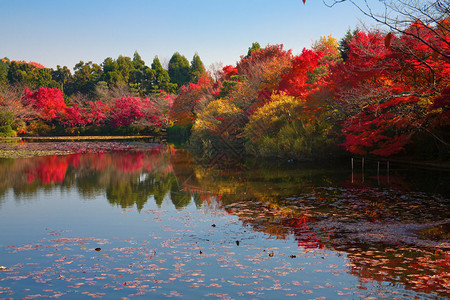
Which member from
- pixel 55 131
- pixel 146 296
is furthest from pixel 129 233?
pixel 55 131

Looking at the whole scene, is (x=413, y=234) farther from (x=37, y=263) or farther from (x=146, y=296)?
(x=37, y=263)

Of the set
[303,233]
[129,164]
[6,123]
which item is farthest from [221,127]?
[6,123]

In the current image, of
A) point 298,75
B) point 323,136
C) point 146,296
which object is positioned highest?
point 298,75

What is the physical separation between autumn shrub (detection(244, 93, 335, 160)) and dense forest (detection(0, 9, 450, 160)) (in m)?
0.07

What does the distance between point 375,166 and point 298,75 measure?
36.6 ft

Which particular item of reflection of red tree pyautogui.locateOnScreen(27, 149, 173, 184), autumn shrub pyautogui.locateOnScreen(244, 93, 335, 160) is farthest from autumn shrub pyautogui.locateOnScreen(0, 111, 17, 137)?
autumn shrub pyautogui.locateOnScreen(244, 93, 335, 160)

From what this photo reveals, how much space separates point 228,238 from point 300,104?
835 inches

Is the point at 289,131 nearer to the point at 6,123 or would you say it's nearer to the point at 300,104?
the point at 300,104

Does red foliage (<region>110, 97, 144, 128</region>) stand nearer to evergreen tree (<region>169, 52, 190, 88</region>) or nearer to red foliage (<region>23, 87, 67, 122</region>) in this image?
red foliage (<region>23, 87, 67, 122</region>)

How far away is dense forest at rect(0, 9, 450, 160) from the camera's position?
1952 cm

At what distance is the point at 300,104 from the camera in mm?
30297

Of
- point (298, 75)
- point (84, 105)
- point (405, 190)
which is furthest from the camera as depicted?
point (84, 105)

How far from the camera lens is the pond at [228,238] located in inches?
281

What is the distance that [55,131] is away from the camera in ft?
238
